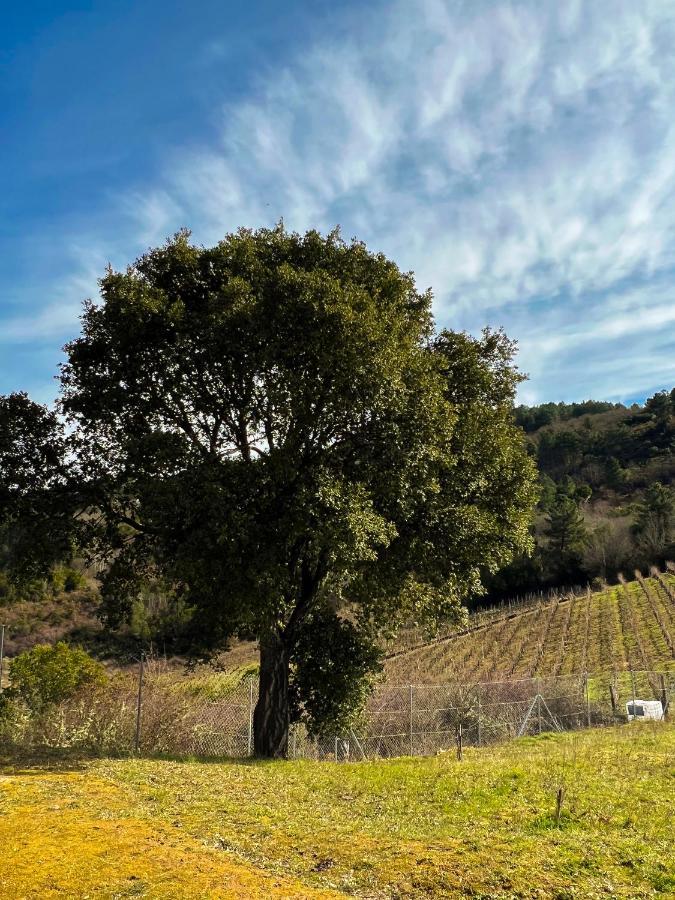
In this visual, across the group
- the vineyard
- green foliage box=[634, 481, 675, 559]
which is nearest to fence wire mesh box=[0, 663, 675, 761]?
the vineyard

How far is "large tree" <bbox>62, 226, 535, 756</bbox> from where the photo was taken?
1155 centimetres

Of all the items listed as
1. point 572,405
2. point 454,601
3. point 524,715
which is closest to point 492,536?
point 454,601

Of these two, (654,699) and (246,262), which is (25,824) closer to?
(246,262)

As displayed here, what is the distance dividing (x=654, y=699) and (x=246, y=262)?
22.9 meters

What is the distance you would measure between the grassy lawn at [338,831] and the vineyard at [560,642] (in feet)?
84.6

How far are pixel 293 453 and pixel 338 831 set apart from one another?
6847 mm

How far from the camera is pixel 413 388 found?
1266 cm

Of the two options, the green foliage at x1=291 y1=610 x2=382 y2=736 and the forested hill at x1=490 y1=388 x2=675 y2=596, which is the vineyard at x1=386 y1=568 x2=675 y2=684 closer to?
the forested hill at x1=490 y1=388 x2=675 y2=596

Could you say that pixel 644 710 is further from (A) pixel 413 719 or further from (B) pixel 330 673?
(B) pixel 330 673

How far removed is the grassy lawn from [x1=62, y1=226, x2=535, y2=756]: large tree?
3396mm

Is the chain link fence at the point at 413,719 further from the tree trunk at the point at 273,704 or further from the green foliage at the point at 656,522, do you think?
the green foliage at the point at 656,522

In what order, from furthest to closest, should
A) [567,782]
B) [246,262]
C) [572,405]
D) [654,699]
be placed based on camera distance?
[572,405] < [654,699] < [246,262] < [567,782]

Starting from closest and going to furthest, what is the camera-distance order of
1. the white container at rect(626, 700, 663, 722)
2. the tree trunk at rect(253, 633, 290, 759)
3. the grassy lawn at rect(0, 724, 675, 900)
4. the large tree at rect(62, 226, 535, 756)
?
the grassy lawn at rect(0, 724, 675, 900) < the large tree at rect(62, 226, 535, 756) < the tree trunk at rect(253, 633, 290, 759) < the white container at rect(626, 700, 663, 722)

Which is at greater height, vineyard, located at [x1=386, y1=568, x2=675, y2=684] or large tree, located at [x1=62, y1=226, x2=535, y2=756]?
large tree, located at [x1=62, y1=226, x2=535, y2=756]
